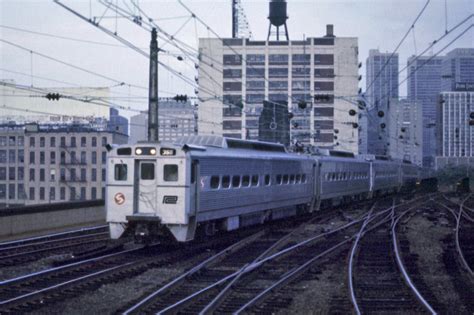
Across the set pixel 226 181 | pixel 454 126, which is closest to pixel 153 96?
pixel 226 181

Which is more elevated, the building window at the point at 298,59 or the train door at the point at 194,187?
the building window at the point at 298,59

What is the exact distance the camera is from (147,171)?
17.6 metres

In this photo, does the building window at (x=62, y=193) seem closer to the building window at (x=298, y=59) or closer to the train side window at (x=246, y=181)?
the train side window at (x=246, y=181)

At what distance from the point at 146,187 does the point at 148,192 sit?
0.15 meters

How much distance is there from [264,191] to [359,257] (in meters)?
6.95

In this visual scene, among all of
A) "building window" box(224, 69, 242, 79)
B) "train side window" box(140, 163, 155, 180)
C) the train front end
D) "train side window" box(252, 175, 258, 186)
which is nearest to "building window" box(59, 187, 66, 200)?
"train side window" box(252, 175, 258, 186)

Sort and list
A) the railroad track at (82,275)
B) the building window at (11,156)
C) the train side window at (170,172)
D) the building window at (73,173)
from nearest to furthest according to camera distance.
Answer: the railroad track at (82,275) → the train side window at (170,172) → the building window at (11,156) → the building window at (73,173)

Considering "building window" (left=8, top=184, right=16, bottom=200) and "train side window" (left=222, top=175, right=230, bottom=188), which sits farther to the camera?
"building window" (left=8, top=184, right=16, bottom=200)

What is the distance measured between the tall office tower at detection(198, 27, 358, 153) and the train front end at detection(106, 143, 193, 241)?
260ft

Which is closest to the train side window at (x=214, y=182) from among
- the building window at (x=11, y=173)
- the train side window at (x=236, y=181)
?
the train side window at (x=236, y=181)

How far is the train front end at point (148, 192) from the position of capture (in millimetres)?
17016

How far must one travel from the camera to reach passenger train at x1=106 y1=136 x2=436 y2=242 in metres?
17.1

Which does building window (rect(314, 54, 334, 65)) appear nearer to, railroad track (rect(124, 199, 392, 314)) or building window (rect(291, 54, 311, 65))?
building window (rect(291, 54, 311, 65))

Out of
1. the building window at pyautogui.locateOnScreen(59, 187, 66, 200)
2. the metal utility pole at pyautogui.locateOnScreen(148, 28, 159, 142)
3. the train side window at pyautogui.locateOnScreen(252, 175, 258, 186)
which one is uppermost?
the metal utility pole at pyautogui.locateOnScreen(148, 28, 159, 142)
